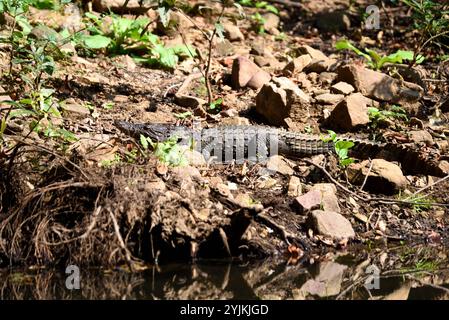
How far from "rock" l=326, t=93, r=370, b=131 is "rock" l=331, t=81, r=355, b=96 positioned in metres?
0.36

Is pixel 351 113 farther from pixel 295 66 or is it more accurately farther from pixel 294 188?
pixel 294 188

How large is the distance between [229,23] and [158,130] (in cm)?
307

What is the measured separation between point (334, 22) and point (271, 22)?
3.19ft

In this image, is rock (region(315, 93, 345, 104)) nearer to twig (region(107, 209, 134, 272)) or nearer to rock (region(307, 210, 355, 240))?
rock (region(307, 210, 355, 240))

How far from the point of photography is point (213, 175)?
6.24 metres

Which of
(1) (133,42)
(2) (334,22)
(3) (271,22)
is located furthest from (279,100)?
(2) (334,22)

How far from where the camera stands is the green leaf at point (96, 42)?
796 centimetres

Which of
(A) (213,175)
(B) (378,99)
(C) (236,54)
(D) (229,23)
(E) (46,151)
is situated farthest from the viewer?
(D) (229,23)

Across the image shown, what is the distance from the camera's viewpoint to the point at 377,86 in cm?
770

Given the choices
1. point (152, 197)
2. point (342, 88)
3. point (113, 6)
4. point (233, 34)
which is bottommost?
point (233, 34)

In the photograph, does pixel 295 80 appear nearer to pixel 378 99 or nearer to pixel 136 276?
pixel 378 99

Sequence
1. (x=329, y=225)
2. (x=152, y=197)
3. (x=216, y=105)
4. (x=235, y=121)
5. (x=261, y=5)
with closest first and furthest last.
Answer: (x=152, y=197) < (x=329, y=225) < (x=235, y=121) < (x=216, y=105) < (x=261, y=5)

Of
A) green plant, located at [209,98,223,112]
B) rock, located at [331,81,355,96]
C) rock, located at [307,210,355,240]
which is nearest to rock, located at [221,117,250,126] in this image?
green plant, located at [209,98,223,112]

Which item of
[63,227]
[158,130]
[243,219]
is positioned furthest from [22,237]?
[158,130]
